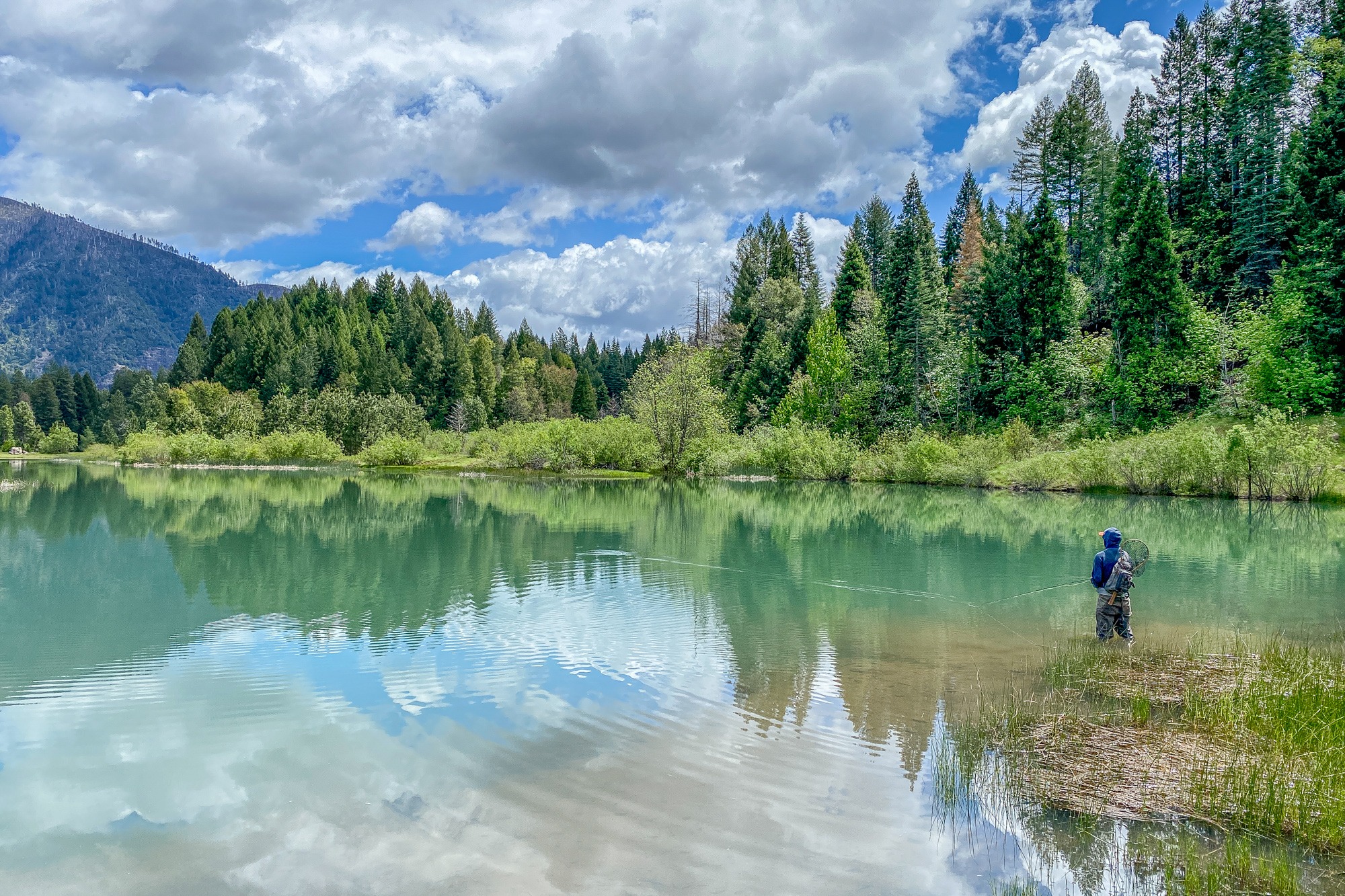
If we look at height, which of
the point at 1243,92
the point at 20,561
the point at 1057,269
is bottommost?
the point at 20,561

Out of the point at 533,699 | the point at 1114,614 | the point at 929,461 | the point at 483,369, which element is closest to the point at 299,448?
the point at 483,369

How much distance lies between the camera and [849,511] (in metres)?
31.7

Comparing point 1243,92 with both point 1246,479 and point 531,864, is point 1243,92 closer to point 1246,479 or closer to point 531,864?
point 1246,479

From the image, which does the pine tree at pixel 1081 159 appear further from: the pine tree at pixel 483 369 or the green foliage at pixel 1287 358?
the pine tree at pixel 483 369

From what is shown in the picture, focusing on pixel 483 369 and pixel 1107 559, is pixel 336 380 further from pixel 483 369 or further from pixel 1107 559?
pixel 1107 559

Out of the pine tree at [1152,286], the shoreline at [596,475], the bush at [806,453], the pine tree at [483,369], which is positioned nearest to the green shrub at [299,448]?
the shoreline at [596,475]

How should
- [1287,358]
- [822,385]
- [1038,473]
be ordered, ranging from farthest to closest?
[822,385], [1038,473], [1287,358]

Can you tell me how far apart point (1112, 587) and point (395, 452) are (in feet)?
227

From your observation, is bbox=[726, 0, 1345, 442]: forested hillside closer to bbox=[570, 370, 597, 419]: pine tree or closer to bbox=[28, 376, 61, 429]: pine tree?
bbox=[570, 370, 597, 419]: pine tree

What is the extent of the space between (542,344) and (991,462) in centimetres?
9130

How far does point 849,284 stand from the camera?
66.5 metres

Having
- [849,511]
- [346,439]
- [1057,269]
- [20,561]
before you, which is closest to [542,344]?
[346,439]

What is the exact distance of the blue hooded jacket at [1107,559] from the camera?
10.4m

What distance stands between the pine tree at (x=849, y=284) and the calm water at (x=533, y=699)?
4569 centimetres
